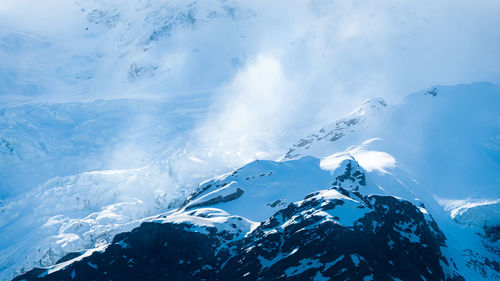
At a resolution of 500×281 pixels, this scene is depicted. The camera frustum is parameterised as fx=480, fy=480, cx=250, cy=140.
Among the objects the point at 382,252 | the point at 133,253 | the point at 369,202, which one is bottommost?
the point at 382,252

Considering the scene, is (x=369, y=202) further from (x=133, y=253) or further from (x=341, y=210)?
(x=133, y=253)

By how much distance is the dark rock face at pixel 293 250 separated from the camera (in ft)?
426

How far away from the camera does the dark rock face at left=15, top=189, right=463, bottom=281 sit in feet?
426

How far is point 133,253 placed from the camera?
151 meters

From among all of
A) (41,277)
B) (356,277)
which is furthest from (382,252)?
(41,277)

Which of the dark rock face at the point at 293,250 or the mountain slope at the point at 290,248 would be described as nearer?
the dark rock face at the point at 293,250

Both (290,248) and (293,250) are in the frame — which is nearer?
(293,250)

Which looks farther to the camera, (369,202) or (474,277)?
(369,202)

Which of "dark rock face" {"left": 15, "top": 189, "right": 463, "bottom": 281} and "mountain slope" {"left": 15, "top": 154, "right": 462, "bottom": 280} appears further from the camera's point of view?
"mountain slope" {"left": 15, "top": 154, "right": 462, "bottom": 280}

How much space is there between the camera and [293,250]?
136 metres

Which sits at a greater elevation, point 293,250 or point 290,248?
point 290,248

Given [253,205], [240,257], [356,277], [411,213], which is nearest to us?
[356,277]

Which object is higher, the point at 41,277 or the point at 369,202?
the point at 369,202

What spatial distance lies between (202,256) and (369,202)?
64.3 metres
